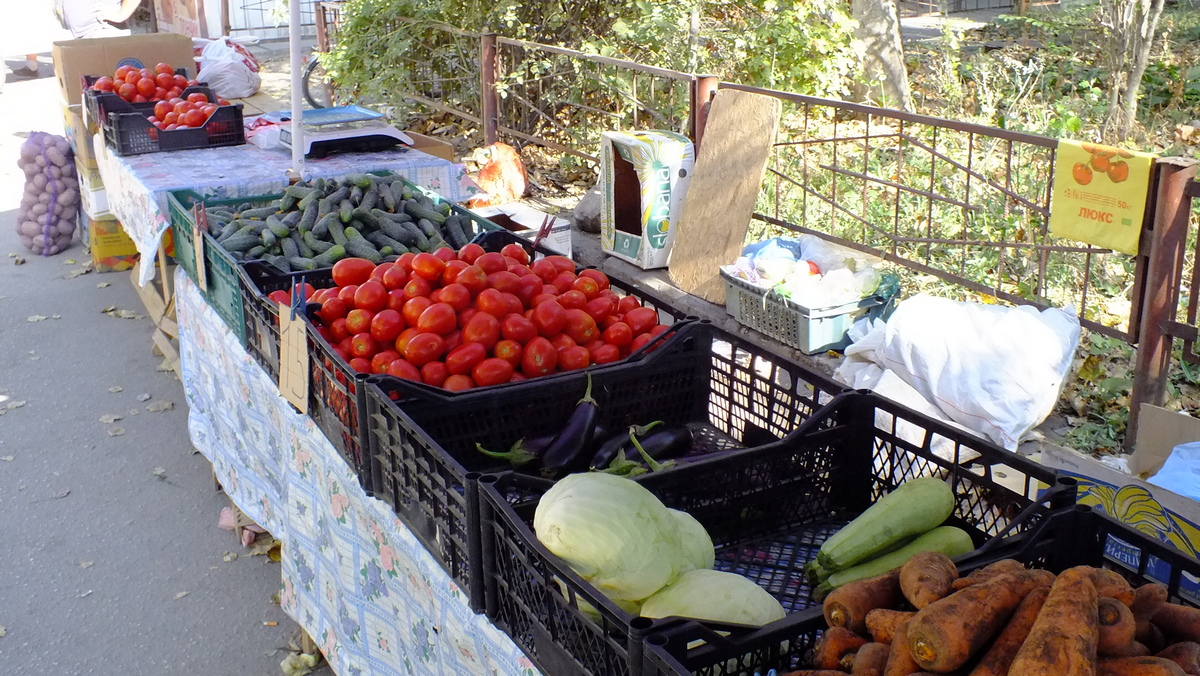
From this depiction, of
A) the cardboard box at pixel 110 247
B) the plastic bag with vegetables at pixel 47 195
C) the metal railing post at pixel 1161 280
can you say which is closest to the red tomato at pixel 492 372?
the metal railing post at pixel 1161 280

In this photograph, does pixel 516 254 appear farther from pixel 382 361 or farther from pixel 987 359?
pixel 987 359

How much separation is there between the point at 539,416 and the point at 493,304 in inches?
16.4

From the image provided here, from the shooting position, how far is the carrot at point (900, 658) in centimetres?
125

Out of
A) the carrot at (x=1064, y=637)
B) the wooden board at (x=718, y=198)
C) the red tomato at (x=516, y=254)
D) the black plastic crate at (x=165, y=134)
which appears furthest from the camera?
the wooden board at (x=718, y=198)

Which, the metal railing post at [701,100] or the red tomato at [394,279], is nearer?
the red tomato at [394,279]

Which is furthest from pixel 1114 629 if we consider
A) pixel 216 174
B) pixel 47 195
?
pixel 47 195

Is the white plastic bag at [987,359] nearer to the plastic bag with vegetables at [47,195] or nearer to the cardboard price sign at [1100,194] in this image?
the cardboard price sign at [1100,194]

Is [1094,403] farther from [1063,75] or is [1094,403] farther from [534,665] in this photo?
[1063,75]

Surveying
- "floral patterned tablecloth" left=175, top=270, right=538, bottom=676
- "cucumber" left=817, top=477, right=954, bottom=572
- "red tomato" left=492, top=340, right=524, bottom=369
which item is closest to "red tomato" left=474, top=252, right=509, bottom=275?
"red tomato" left=492, top=340, right=524, bottom=369

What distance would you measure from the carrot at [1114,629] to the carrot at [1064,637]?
0.02 metres

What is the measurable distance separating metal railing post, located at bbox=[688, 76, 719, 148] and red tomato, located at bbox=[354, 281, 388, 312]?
3.94 m

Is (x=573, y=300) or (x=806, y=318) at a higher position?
(x=573, y=300)

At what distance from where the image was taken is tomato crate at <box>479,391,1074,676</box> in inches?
61.1

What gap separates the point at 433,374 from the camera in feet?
8.75
